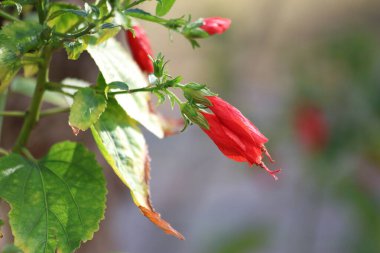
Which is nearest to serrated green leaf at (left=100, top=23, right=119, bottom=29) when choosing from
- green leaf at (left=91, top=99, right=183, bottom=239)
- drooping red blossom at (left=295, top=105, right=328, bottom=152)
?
green leaf at (left=91, top=99, right=183, bottom=239)

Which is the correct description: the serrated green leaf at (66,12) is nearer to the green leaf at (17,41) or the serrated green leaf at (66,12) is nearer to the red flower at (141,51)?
the green leaf at (17,41)

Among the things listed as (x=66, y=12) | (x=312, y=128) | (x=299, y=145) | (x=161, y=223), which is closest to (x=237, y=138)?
(x=161, y=223)

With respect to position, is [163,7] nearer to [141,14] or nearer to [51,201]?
[141,14]

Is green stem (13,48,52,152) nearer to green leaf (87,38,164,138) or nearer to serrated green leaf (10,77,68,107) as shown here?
green leaf (87,38,164,138)

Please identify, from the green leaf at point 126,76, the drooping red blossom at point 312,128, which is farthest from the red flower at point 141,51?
the drooping red blossom at point 312,128

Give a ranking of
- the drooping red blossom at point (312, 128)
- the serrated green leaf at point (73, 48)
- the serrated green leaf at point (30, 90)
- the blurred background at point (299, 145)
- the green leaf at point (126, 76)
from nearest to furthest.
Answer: the serrated green leaf at point (73, 48), the green leaf at point (126, 76), the serrated green leaf at point (30, 90), the blurred background at point (299, 145), the drooping red blossom at point (312, 128)
